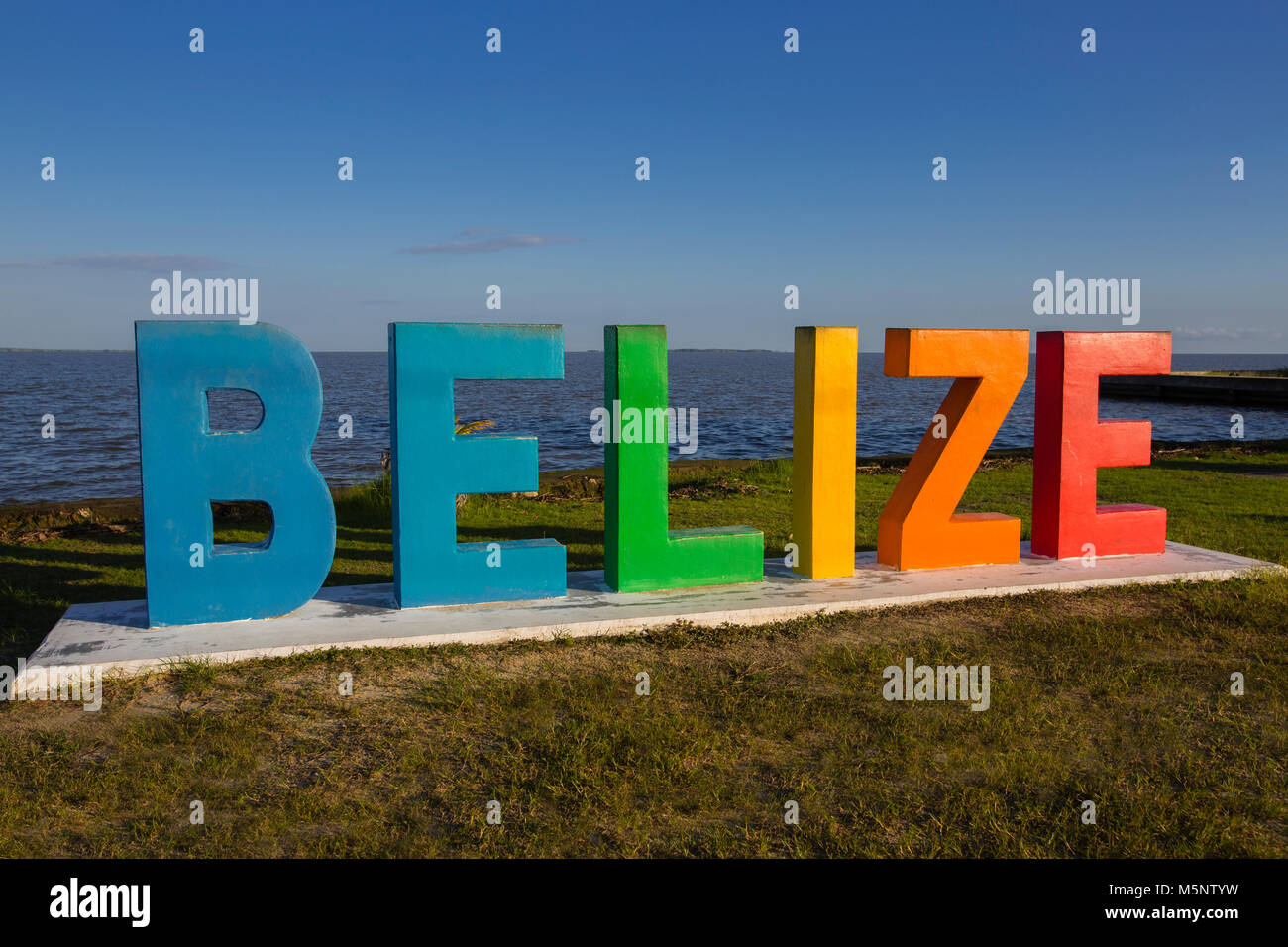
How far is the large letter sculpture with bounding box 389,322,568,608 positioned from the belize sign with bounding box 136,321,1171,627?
0.02 metres

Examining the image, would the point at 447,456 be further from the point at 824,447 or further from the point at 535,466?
the point at 824,447

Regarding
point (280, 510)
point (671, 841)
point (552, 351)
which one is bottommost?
point (671, 841)

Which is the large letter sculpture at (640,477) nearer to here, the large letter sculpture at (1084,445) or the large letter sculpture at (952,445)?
the large letter sculpture at (952,445)

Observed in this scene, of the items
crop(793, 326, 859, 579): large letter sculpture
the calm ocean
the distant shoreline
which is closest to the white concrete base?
crop(793, 326, 859, 579): large letter sculpture

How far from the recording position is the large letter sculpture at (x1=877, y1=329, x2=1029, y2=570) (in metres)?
8.60

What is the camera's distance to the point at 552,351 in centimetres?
773

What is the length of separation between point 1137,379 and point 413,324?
5277 centimetres

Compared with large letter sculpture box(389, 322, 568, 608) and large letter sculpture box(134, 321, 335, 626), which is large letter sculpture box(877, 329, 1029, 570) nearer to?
large letter sculpture box(389, 322, 568, 608)

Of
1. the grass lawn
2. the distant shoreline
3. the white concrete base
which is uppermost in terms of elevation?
the distant shoreline

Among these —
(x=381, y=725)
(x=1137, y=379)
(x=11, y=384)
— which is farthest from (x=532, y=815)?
(x=11, y=384)

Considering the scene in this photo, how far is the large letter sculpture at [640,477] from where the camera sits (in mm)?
7918

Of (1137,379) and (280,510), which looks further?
(1137,379)
